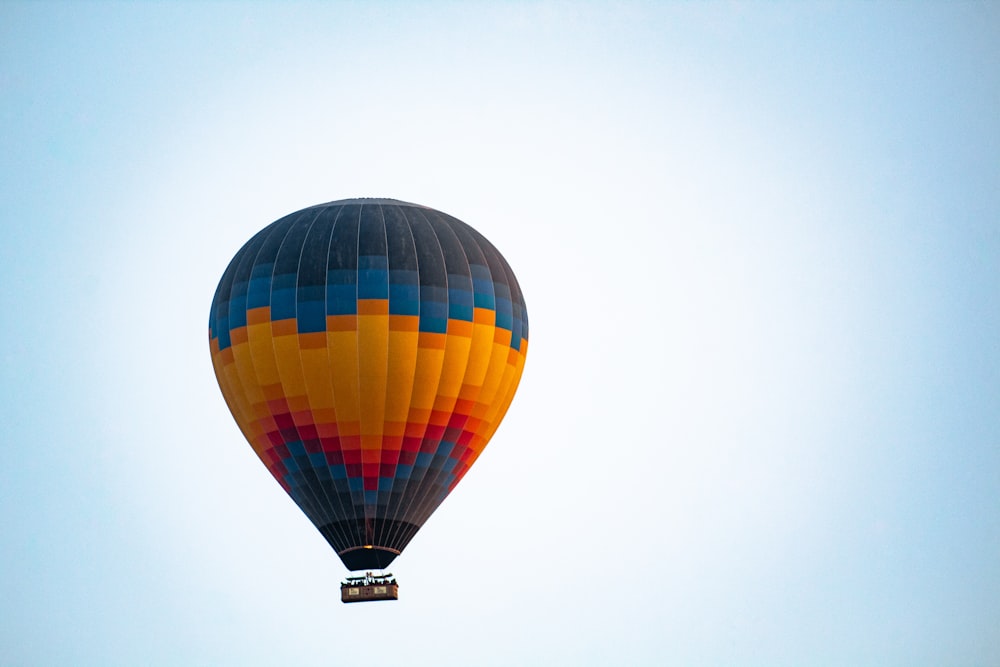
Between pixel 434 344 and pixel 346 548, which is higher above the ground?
pixel 434 344

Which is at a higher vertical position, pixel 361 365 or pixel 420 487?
pixel 361 365

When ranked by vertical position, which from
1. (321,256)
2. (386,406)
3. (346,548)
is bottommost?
(346,548)

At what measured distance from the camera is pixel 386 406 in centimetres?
4859

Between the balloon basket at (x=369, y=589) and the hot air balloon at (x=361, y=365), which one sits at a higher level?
the hot air balloon at (x=361, y=365)

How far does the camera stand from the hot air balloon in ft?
159

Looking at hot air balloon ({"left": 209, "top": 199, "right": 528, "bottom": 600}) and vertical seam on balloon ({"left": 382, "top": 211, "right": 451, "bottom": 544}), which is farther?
vertical seam on balloon ({"left": 382, "top": 211, "right": 451, "bottom": 544})

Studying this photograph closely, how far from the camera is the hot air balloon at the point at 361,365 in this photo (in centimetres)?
4859

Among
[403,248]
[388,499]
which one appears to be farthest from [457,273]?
[388,499]

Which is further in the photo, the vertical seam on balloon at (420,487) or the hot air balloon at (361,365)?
the vertical seam on balloon at (420,487)

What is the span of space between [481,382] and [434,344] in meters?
1.59

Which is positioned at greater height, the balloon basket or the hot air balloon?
the hot air balloon

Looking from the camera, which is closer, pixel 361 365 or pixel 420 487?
pixel 361 365

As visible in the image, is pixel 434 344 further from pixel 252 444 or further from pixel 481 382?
pixel 252 444

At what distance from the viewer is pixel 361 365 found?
48.6 m
